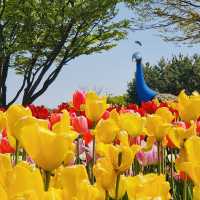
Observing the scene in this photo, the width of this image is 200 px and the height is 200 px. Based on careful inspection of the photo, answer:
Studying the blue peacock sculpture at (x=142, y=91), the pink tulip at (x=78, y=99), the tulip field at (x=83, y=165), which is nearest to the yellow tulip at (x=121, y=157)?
the tulip field at (x=83, y=165)

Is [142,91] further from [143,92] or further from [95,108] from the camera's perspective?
[95,108]

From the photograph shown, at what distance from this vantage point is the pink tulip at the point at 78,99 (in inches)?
153

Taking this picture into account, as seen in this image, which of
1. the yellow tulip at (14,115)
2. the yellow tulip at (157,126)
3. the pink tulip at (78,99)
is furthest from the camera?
the pink tulip at (78,99)

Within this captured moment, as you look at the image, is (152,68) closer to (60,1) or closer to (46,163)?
(60,1)

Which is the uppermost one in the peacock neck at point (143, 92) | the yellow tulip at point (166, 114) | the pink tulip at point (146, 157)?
the peacock neck at point (143, 92)

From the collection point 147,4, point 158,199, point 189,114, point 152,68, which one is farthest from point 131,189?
point 152,68

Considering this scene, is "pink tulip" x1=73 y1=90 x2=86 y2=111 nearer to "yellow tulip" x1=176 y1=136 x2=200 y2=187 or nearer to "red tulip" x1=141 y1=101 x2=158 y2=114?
"red tulip" x1=141 y1=101 x2=158 y2=114

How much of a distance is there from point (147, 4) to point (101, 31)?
8.06ft

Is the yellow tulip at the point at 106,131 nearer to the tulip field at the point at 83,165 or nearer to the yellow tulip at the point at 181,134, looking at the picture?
the tulip field at the point at 83,165

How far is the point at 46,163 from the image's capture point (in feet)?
4.51

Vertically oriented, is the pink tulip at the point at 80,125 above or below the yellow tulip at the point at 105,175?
above

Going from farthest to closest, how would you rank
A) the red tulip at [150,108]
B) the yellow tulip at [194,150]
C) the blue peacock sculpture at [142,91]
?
1. the blue peacock sculpture at [142,91]
2. the red tulip at [150,108]
3. the yellow tulip at [194,150]

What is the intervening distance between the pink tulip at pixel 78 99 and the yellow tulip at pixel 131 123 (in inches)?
50.4

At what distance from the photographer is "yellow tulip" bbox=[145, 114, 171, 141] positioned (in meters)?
2.53
